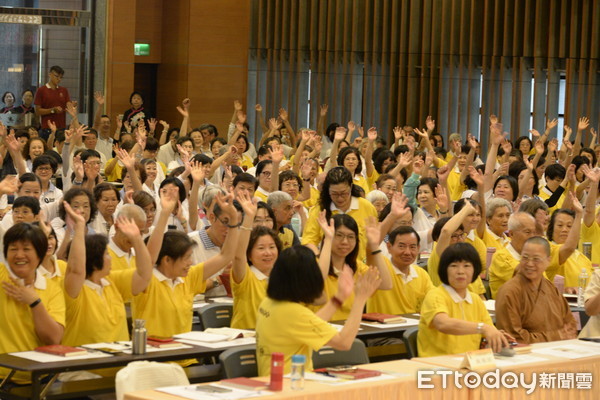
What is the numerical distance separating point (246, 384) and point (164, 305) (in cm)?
154

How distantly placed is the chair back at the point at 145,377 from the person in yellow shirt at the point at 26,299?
3.00 ft

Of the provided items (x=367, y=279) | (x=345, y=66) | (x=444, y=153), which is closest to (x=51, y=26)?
(x=345, y=66)

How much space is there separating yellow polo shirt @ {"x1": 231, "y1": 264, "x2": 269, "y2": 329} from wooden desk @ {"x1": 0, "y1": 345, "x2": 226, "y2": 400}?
2.42ft

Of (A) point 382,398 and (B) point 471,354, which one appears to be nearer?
(A) point 382,398

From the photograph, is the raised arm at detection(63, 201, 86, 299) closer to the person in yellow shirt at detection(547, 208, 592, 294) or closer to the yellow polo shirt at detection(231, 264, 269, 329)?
the yellow polo shirt at detection(231, 264, 269, 329)

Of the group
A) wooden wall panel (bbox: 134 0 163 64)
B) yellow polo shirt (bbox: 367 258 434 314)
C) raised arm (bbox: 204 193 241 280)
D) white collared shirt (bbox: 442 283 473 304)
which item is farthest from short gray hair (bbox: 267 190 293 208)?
wooden wall panel (bbox: 134 0 163 64)

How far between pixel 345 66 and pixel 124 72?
3.93 meters

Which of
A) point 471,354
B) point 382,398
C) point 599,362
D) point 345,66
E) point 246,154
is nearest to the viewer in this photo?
point 382,398

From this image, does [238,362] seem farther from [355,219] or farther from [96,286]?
[355,219]

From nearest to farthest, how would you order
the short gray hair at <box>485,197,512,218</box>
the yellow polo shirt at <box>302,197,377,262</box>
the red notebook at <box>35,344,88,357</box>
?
the red notebook at <box>35,344,88,357</box> < the yellow polo shirt at <box>302,197,377,262</box> < the short gray hair at <box>485,197,512,218</box>

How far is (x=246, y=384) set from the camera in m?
4.76

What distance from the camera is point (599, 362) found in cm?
561

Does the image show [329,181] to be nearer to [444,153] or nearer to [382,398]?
[382,398]

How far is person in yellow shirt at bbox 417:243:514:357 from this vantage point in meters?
5.90
